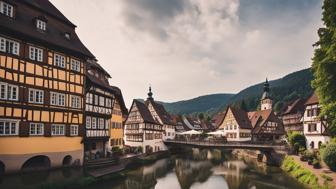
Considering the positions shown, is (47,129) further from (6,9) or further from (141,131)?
(141,131)

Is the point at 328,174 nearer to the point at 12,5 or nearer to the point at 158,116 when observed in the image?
the point at 12,5

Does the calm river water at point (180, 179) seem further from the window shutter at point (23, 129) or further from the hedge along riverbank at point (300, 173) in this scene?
the window shutter at point (23, 129)

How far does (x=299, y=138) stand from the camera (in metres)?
41.6

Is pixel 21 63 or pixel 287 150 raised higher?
pixel 21 63

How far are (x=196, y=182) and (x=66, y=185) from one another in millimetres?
14568

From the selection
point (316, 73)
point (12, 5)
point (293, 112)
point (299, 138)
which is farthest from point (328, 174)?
point (293, 112)

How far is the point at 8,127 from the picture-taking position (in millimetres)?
22391

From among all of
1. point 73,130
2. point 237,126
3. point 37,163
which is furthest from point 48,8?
point 237,126

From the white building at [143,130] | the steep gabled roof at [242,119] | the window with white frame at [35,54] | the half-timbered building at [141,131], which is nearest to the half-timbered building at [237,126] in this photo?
the steep gabled roof at [242,119]

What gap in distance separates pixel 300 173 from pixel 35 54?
28.8 meters

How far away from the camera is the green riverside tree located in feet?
68.4

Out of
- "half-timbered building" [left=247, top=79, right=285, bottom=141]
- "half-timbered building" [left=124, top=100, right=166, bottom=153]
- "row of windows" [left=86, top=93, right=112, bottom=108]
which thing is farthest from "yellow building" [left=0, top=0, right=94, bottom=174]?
"half-timbered building" [left=247, top=79, right=285, bottom=141]

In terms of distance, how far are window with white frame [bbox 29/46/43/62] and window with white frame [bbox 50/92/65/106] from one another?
343 cm

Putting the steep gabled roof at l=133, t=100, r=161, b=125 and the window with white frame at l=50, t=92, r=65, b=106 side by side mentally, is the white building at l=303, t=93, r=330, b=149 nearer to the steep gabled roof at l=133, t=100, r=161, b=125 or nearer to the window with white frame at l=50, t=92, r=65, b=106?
the steep gabled roof at l=133, t=100, r=161, b=125
